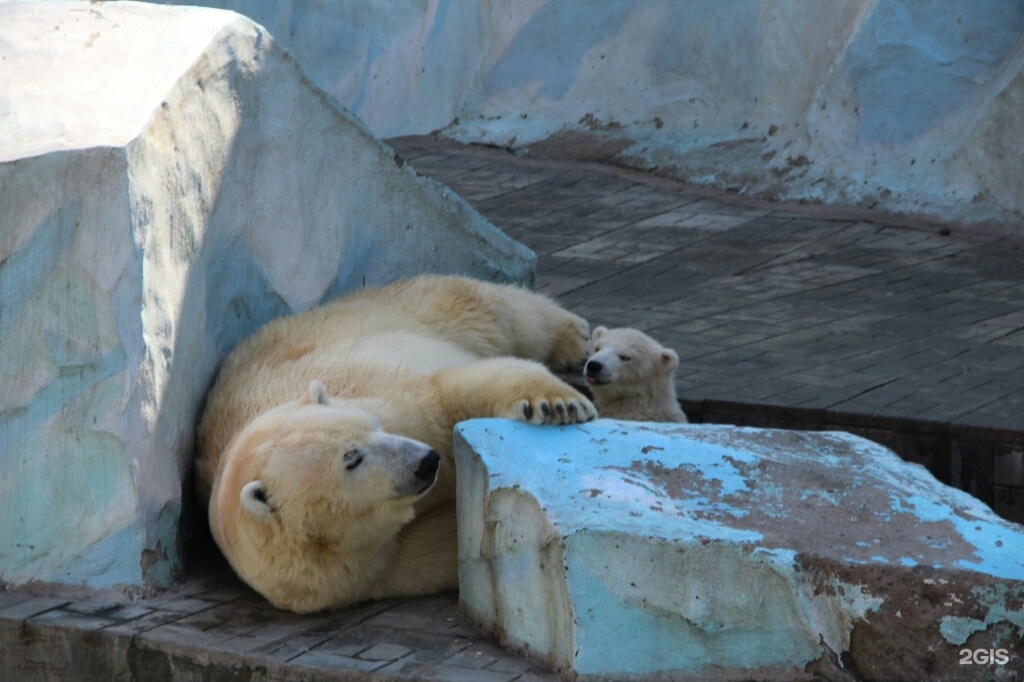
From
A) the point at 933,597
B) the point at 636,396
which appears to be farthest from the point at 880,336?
the point at 933,597

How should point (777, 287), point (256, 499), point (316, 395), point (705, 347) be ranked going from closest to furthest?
point (256, 499) → point (316, 395) → point (705, 347) → point (777, 287)

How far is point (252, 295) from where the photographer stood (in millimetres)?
5051

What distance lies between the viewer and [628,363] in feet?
16.9

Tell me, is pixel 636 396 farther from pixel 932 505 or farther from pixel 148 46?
pixel 148 46

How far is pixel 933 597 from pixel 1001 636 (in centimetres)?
17

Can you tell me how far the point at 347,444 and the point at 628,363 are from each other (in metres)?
1.60

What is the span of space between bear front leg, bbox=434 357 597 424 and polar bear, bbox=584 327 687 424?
705mm

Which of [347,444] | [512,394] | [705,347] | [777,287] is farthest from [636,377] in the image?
[777,287]

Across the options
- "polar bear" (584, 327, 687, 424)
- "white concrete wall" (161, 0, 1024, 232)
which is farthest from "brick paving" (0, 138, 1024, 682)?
"white concrete wall" (161, 0, 1024, 232)

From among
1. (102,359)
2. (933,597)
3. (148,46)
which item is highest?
(148,46)

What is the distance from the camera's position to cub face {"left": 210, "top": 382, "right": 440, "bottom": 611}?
3771mm

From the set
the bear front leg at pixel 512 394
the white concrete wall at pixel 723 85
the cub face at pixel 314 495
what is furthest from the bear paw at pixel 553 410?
the white concrete wall at pixel 723 85

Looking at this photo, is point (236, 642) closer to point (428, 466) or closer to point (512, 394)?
point (428, 466)

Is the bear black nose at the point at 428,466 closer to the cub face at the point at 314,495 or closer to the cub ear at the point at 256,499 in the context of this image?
the cub face at the point at 314,495
